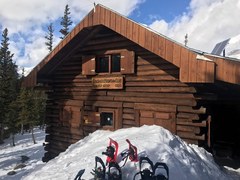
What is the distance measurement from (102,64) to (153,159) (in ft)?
20.1

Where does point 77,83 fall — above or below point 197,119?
above

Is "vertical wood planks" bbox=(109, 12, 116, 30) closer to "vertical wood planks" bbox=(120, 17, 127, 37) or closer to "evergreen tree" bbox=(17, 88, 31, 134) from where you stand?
"vertical wood planks" bbox=(120, 17, 127, 37)

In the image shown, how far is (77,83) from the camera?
→ 1371cm

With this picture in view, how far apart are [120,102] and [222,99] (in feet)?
14.4

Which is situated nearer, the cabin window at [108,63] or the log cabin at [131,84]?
the log cabin at [131,84]

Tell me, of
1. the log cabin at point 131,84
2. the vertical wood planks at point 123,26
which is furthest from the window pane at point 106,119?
the vertical wood planks at point 123,26

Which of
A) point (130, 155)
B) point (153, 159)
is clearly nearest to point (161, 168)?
point (153, 159)

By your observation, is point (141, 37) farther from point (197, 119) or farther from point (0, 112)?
point (0, 112)

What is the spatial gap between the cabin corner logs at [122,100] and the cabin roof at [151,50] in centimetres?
93

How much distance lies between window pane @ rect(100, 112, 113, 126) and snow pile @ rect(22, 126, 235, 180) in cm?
231

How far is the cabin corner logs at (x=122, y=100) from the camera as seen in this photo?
10.3 m

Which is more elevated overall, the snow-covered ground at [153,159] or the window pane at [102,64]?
the window pane at [102,64]

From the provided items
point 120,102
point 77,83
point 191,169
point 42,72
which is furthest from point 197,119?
point 42,72

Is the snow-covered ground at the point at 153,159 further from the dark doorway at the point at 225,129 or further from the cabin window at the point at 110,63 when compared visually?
the dark doorway at the point at 225,129
